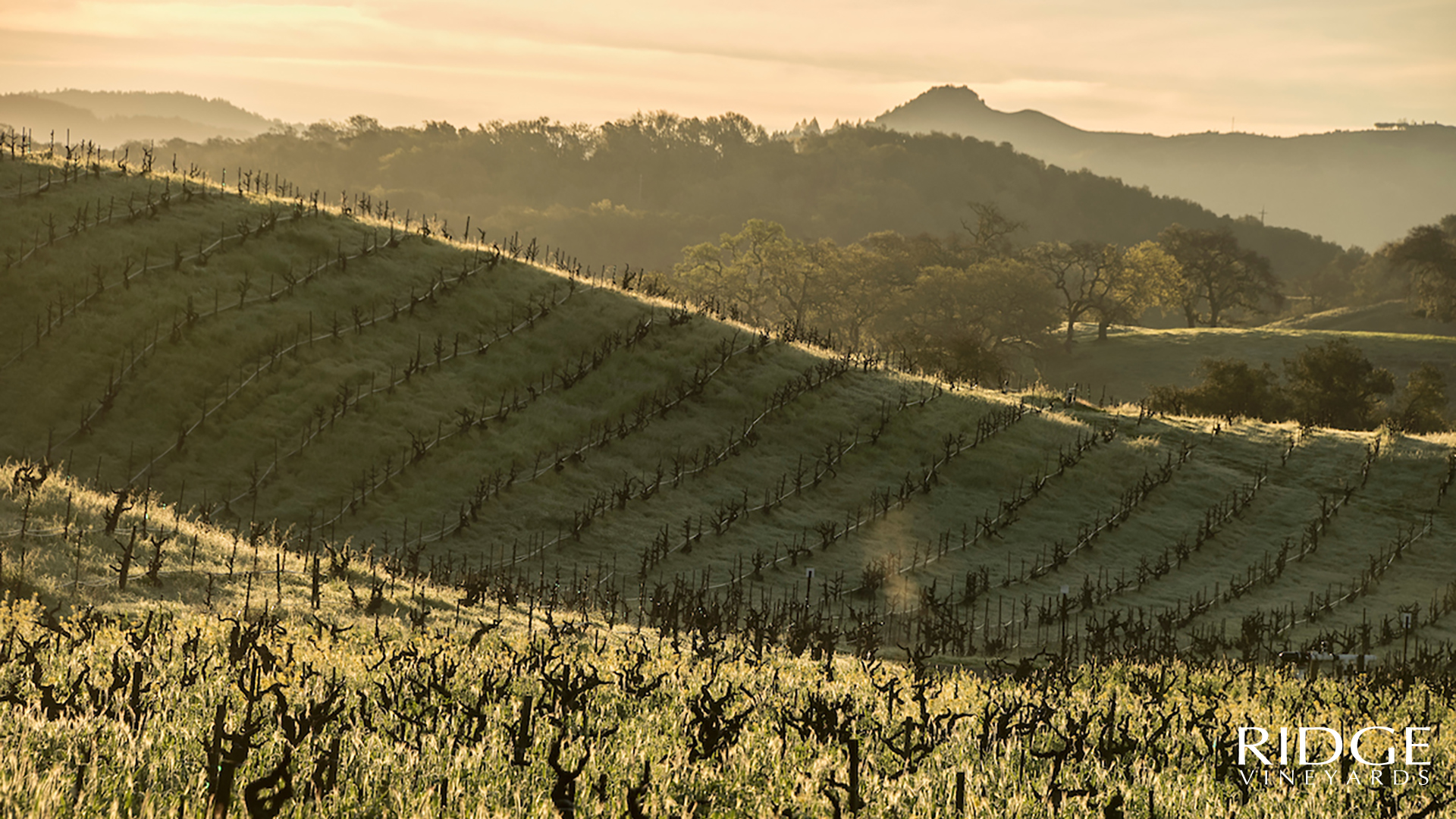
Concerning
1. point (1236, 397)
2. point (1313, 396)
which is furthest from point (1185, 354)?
point (1236, 397)

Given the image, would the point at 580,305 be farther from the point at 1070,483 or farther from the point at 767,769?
the point at 767,769

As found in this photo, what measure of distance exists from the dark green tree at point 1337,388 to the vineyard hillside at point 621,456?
67.9 ft

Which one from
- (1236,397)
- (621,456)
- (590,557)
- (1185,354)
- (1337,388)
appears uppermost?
(1337,388)

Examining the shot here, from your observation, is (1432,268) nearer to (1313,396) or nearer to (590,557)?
(1313,396)

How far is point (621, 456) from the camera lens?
33.3 m

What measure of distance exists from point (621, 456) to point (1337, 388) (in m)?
45.5

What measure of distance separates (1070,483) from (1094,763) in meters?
28.8

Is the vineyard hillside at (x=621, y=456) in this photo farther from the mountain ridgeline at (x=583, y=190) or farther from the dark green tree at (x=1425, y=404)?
the mountain ridgeline at (x=583, y=190)

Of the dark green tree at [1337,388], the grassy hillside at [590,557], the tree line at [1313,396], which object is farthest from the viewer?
the dark green tree at [1337,388]

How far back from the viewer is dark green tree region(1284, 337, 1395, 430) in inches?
2323

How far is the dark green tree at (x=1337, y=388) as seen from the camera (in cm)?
5900

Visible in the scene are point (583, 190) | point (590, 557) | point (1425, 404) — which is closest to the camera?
point (590, 557)

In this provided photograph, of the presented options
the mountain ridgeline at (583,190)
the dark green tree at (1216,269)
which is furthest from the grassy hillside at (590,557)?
the mountain ridgeline at (583,190)

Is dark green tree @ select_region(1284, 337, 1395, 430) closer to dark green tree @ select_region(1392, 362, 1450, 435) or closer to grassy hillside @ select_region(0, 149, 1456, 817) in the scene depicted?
dark green tree @ select_region(1392, 362, 1450, 435)
